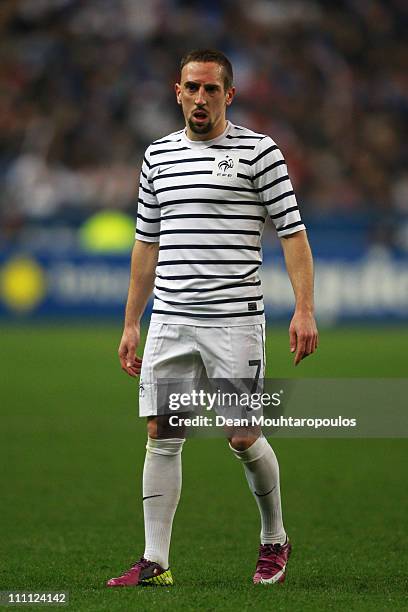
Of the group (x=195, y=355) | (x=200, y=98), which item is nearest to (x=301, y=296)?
(x=195, y=355)

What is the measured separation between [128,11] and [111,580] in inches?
768

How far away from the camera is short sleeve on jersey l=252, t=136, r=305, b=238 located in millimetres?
4816

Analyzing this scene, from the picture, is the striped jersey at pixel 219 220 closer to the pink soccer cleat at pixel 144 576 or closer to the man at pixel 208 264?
the man at pixel 208 264

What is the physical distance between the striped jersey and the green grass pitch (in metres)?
1.09

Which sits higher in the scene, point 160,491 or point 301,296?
point 301,296

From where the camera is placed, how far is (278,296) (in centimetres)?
1780

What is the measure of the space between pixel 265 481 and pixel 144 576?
0.62m

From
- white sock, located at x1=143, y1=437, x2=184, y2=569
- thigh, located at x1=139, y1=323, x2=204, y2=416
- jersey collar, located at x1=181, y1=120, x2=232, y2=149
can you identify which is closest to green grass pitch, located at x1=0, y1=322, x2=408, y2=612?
white sock, located at x1=143, y1=437, x2=184, y2=569

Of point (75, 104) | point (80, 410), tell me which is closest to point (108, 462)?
point (80, 410)

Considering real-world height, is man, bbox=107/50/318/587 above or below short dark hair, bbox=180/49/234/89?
below

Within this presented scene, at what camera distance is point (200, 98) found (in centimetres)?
480

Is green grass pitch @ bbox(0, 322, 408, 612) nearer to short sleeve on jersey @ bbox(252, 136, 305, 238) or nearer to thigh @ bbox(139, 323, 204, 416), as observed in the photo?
thigh @ bbox(139, 323, 204, 416)

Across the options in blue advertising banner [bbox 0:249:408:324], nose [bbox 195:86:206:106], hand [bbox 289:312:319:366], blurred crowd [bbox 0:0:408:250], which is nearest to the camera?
hand [bbox 289:312:319:366]

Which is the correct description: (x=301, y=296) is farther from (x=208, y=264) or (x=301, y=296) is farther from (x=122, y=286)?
(x=122, y=286)
